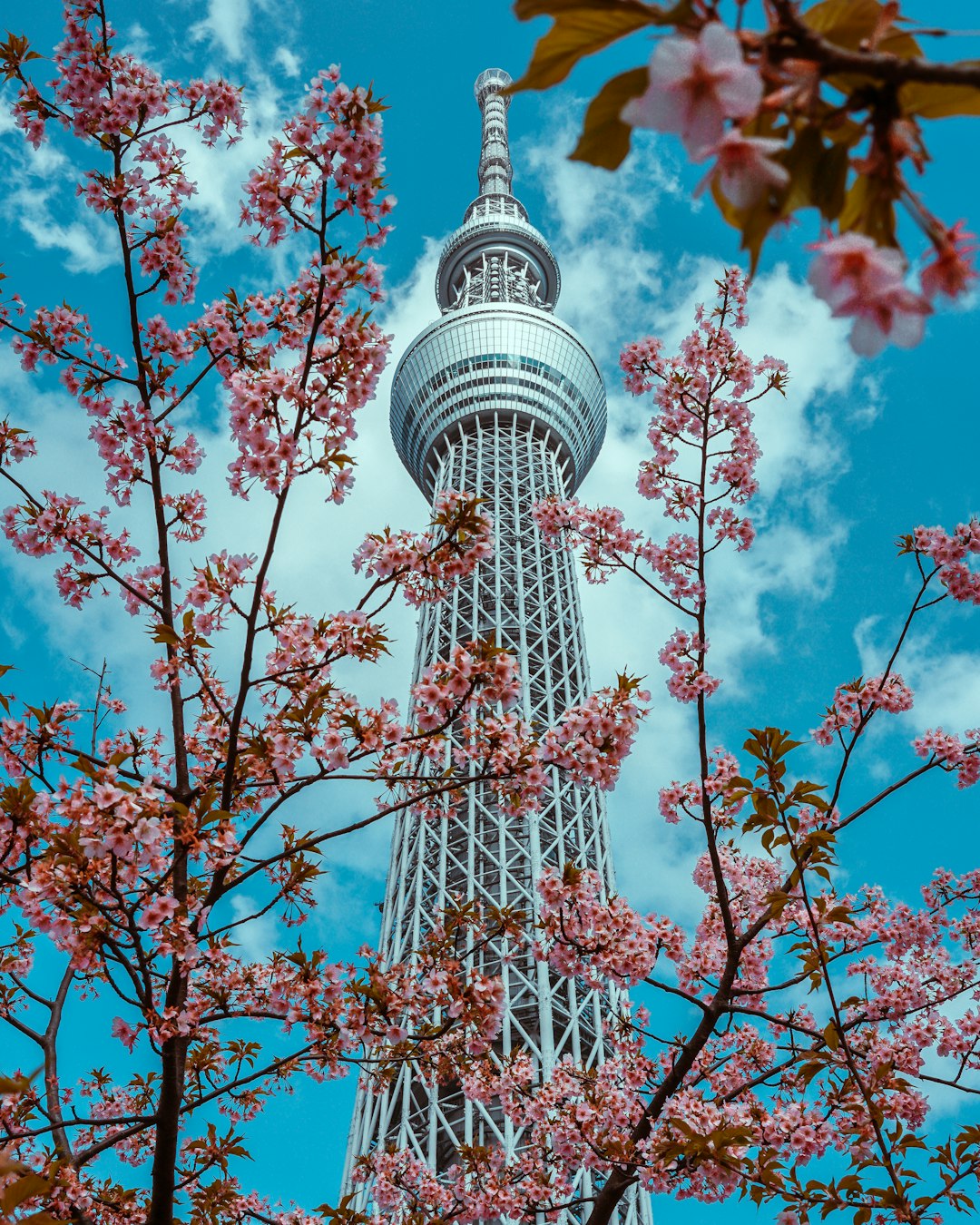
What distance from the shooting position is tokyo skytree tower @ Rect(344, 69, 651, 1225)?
27.0 metres

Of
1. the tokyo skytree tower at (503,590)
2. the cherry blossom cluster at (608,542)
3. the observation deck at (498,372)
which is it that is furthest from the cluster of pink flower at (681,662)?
the observation deck at (498,372)

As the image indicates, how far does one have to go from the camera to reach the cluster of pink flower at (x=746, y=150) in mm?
1000

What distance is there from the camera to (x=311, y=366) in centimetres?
443

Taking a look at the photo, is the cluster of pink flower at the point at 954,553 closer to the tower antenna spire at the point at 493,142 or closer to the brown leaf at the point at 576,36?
the brown leaf at the point at 576,36

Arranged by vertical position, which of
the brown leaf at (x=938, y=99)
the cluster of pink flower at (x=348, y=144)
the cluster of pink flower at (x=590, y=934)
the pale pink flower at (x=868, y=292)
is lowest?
the pale pink flower at (x=868, y=292)

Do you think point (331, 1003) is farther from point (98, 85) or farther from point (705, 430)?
point (98, 85)

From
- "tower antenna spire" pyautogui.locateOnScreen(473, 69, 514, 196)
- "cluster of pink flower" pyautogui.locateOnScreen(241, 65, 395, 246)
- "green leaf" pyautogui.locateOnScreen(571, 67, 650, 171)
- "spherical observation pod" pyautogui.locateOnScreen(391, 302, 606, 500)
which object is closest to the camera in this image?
"green leaf" pyautogui.locateOnScreen(571, 67, 650, 171)

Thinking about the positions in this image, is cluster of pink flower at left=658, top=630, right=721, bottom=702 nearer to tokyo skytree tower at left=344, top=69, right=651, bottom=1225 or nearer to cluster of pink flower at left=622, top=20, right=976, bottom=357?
cluster of pink flower at left=622, top=20, right=976, bottom=357

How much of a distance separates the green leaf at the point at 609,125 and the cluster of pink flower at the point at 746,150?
0.06m

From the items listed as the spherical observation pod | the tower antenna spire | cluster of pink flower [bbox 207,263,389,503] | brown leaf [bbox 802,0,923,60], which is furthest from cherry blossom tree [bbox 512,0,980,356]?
the tower antenna spire

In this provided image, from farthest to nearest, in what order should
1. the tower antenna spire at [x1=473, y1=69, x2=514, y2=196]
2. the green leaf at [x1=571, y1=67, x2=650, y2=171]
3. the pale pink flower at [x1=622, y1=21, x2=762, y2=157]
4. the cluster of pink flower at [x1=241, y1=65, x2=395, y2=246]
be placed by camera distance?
the tower antenna spire at [x1=473, y1=69, x2=514, y2=196] → the cluster of pink flower at [x1=241, y1=65, x2=395, y2=246] → the green leaf at [x1=571, y1=67, x2=650, y2=171] → the pale pink flower at [x1=622, y1=21, x2=762, y2=157]

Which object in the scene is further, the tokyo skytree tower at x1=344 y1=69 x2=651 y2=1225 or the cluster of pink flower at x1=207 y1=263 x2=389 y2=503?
the tokyo skytree tower at x1=344 y1=69 x2=651 y2=1225

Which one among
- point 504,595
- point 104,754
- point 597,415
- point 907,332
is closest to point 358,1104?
point 504,595

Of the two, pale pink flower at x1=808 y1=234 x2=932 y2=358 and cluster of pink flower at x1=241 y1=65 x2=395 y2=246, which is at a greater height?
cluster of pink flower at x1=241 y1=65 x2=395 y2=246
